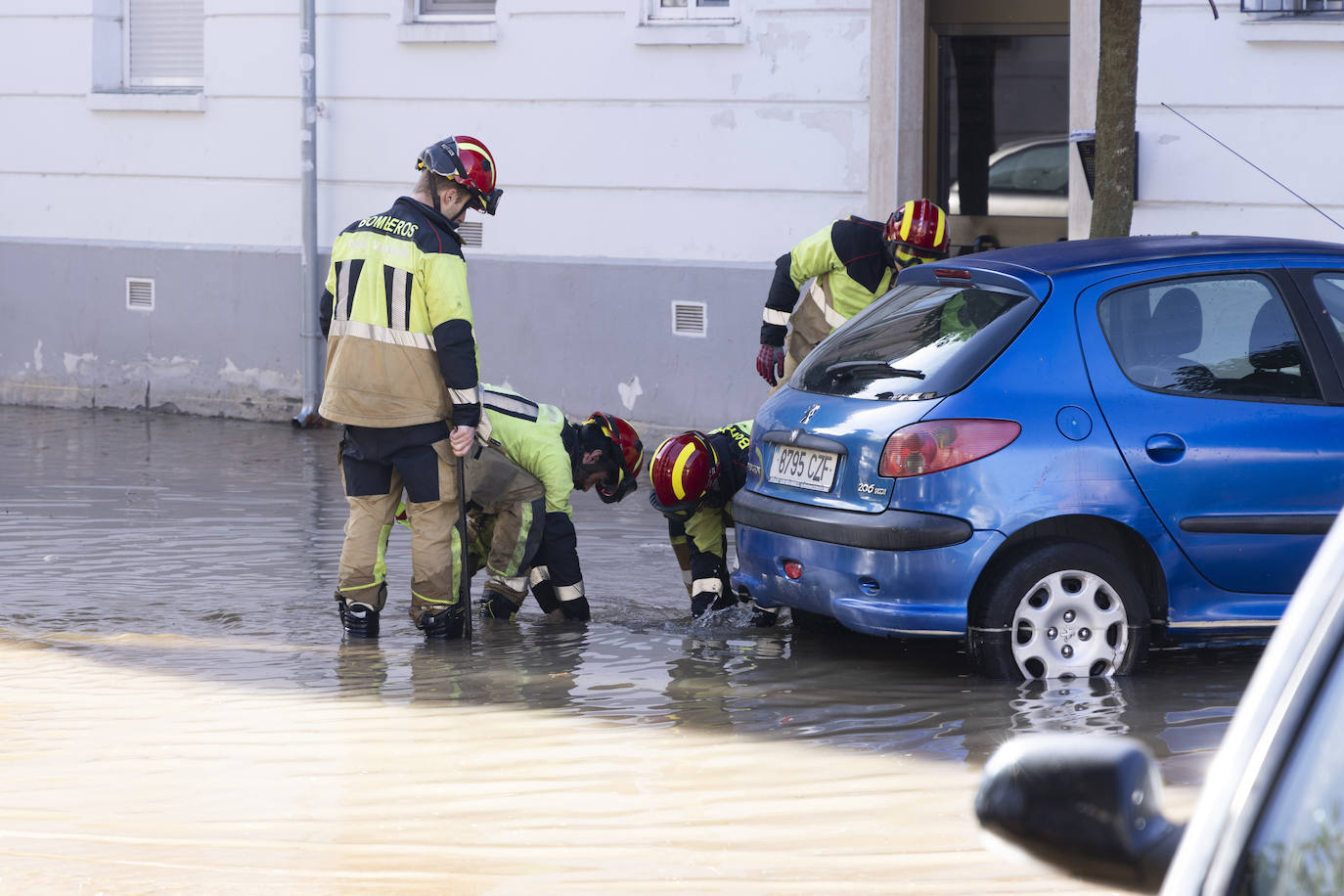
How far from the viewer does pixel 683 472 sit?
6.67 m

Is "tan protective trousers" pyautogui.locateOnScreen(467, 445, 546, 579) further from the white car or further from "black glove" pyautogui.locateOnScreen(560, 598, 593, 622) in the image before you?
the white car

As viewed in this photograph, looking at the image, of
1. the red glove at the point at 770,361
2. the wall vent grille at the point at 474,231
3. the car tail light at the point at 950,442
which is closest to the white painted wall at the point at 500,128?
the wall vent grille at the point at 474,231

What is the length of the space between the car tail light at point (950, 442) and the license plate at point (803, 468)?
311 millimetres

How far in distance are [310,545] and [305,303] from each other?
4900mm

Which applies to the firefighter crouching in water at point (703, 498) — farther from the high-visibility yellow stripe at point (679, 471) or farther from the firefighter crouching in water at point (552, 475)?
the firefighter crouching in water at point (552, 475)

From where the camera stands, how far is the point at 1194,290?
228 inches

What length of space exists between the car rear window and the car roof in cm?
14

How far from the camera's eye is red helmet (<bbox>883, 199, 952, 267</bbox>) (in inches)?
317

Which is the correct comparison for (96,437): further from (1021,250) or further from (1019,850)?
(1019,850)

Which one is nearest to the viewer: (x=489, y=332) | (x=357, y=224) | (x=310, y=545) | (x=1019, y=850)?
(x=1019, y=850)

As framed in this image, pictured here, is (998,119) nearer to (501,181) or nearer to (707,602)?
(501,181)

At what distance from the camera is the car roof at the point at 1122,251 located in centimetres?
581

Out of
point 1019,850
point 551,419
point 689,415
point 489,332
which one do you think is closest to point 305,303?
point 489,332

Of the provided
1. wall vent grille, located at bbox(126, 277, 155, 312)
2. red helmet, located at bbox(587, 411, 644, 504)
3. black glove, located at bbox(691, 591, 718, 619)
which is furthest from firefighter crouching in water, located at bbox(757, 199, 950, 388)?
wall vent grille, located at bbox(126, 277, 155, 312)
